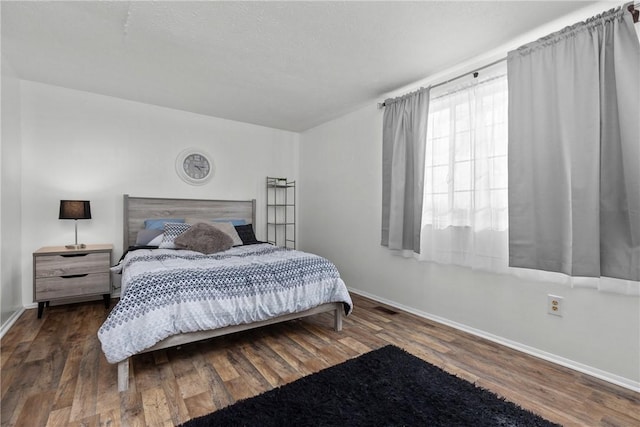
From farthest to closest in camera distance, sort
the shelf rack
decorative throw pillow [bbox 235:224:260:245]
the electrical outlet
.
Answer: the shelf rack < decorative throw pillow [bbox 235:224:260:245] < the electrical outlet

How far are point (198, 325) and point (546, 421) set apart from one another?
2.07 metres

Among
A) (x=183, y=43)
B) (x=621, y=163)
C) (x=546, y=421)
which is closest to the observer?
(x=546, y=421)

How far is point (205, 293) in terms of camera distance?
2076mm

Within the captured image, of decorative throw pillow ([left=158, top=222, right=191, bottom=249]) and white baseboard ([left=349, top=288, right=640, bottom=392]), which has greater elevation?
decorative throw pillow ([left=158, top=222, right=191, bottom=249])

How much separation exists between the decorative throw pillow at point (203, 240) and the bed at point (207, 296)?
0.22ft

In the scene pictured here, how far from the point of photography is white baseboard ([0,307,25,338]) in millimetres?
2540

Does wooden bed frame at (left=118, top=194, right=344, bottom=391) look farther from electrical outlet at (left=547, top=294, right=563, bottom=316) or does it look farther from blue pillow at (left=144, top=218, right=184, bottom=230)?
electrical outlet at (left=547, top=294, right=563, bottom=316)

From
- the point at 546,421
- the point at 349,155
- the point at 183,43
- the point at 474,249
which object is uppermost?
the point at 183,43

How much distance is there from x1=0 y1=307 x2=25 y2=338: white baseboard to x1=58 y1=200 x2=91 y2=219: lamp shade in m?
1.00

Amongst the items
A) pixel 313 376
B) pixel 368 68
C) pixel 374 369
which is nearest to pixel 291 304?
pixel 313 376

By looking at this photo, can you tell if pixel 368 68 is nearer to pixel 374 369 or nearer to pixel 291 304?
pixel 291 304

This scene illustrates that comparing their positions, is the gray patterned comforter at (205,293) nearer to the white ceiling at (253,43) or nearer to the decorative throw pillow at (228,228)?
the decorative throw pillow at (228,228)

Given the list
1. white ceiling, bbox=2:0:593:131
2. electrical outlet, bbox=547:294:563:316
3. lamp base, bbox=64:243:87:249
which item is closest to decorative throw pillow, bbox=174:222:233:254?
lamp base, bbox=64:243:87:249

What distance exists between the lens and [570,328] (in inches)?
83.0
